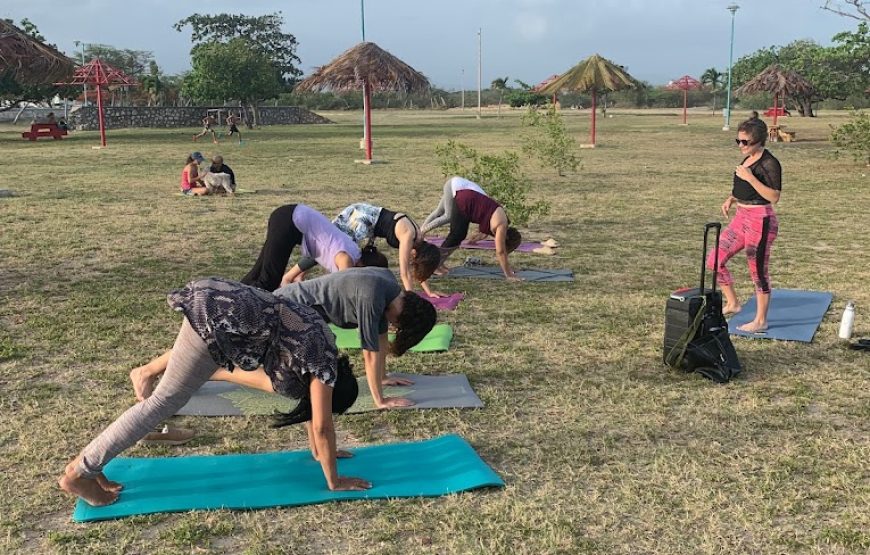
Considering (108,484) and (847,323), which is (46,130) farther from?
(847,323)

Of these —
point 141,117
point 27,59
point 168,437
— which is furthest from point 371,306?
point 141,117

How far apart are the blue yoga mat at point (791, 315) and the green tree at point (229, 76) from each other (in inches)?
1357

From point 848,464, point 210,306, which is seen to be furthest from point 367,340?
point 848,464

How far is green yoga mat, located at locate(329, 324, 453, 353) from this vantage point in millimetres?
5086

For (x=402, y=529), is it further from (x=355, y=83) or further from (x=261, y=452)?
(x=355, y=83)

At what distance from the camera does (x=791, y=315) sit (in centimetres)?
581

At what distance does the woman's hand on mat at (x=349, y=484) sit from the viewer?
10.4 ft

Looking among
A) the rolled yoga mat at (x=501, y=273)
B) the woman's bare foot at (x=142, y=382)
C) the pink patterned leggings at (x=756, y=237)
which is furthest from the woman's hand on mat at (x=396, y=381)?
the rolled yoga mat at (x=501, y=273)

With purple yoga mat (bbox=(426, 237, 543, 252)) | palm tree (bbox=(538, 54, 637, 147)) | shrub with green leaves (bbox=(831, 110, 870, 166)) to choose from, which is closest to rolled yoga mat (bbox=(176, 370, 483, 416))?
purple yoga mat (bbox=(426, 237, 543, 252))

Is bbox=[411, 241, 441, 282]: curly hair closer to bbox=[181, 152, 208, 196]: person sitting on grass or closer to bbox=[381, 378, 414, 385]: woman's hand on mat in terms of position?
bbox=[381, 378, 414, 385]: woman's hand on mat

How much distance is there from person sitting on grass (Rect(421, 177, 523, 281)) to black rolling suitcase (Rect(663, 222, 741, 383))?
223 centimetres

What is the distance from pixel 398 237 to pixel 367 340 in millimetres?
1970

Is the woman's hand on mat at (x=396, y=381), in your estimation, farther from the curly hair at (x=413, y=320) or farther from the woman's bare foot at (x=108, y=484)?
the woman's bare foot at (x=108, y=484)

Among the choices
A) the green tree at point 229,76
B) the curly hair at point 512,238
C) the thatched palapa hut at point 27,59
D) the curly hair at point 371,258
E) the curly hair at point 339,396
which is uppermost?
the green tree at point 229,76
